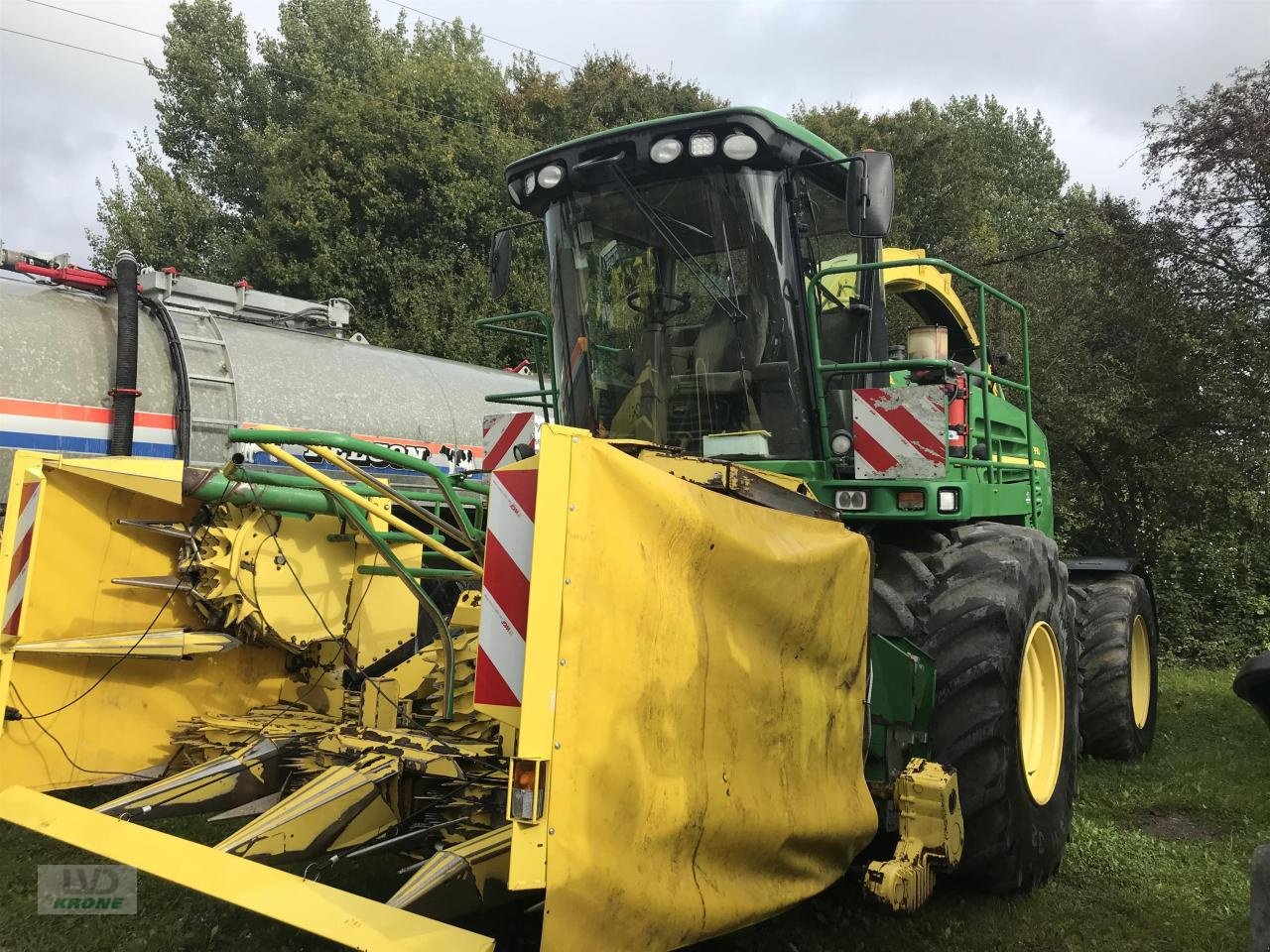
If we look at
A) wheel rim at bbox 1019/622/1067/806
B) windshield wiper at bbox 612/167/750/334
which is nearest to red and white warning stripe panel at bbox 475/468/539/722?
windshield wiper at bbox 612/167/750/334

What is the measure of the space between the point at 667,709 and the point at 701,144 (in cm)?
229

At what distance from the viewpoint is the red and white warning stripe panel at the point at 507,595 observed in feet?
7.14

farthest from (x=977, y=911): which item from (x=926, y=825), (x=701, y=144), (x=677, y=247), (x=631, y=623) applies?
(x=701, y=144)

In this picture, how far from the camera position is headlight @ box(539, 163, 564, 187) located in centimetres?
409

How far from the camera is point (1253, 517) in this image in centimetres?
989

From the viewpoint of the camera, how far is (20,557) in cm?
363

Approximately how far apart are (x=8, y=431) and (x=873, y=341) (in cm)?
454

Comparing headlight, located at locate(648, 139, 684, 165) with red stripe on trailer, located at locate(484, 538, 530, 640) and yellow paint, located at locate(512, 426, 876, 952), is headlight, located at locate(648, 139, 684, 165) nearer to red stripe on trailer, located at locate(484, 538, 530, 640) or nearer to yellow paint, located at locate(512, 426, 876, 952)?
yellow paint, located at locate(512, 426, 876, 952)

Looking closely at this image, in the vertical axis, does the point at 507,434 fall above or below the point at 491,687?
above

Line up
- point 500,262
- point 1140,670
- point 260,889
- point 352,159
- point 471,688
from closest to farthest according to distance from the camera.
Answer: point 260,889 → point 471,688 → point 500,262 → point 1140,670 → point 352,159

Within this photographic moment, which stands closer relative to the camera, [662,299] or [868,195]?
[868,195]

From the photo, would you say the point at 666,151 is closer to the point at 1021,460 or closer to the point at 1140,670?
the point at 1021,460

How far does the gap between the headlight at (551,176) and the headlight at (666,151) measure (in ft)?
1.71

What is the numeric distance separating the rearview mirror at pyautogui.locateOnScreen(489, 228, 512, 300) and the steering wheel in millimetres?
984
